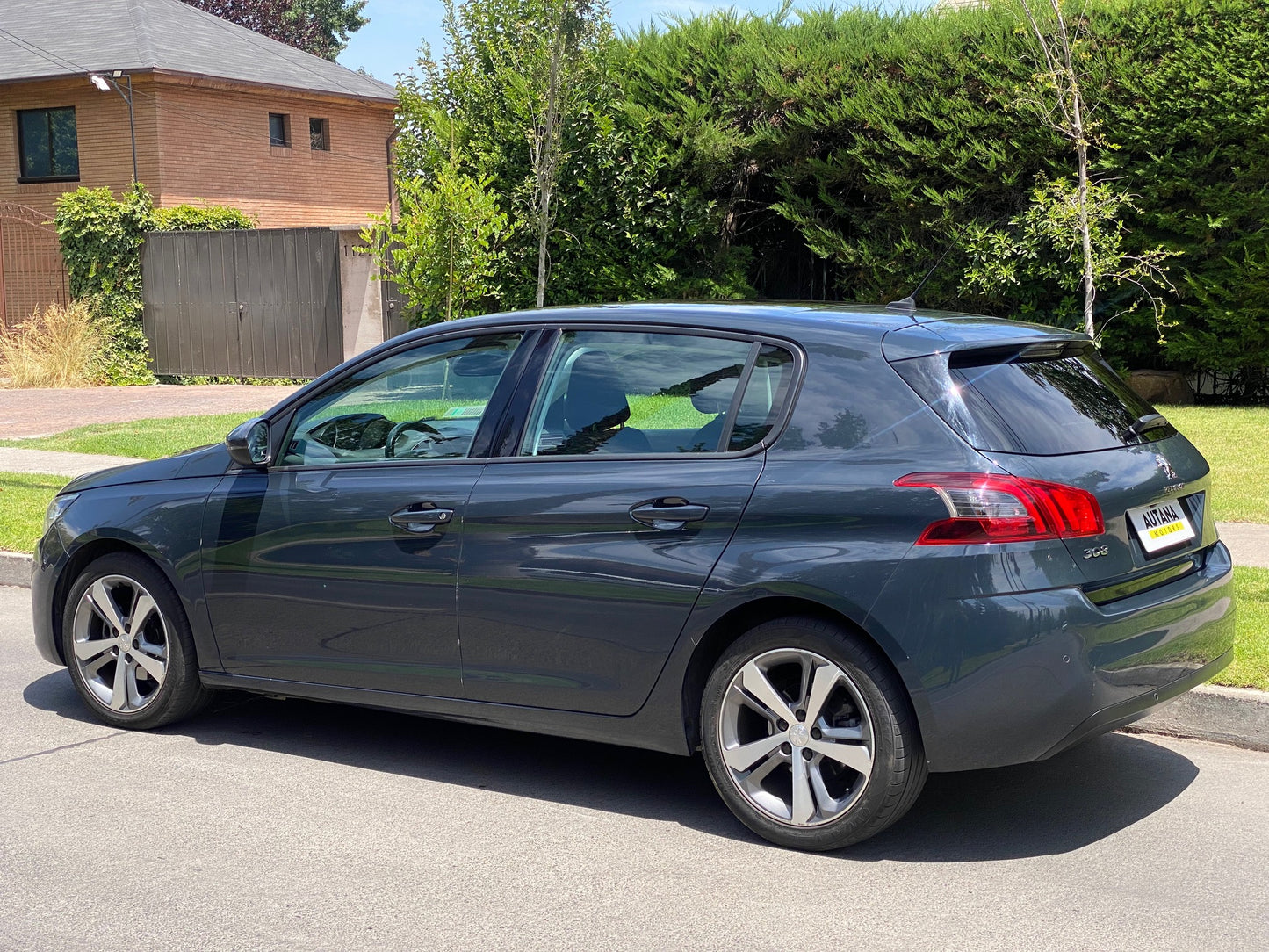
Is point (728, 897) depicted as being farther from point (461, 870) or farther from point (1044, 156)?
point (1044, 156)

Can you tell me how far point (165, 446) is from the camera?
45.4ft

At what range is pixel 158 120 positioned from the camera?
2834 cm

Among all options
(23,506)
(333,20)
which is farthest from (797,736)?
(333,20)

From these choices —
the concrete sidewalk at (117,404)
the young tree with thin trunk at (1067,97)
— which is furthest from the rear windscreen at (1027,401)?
the concrete sidewalk at (117,404)

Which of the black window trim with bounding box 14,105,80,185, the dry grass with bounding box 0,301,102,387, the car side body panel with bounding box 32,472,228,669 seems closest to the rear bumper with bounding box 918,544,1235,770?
the car side body panel with bounding box 32,472,228,669

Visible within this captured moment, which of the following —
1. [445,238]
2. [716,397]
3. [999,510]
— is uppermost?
[445,238]

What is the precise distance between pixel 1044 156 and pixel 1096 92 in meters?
0.85

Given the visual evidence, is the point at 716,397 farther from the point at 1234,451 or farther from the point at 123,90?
the point at 123,90

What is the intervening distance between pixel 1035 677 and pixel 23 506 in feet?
28.3

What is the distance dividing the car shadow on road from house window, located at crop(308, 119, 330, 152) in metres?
28.8

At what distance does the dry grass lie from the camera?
2262 cm

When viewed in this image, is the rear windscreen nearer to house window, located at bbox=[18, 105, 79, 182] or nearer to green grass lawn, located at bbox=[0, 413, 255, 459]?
green grass lawn, located at bbox=[0, 413, 255, 459]

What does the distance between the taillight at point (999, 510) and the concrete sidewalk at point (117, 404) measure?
40.9ft

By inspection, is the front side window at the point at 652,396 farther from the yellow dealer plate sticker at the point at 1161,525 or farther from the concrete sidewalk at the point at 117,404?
the concrete sidewalk at the point at 117,404
